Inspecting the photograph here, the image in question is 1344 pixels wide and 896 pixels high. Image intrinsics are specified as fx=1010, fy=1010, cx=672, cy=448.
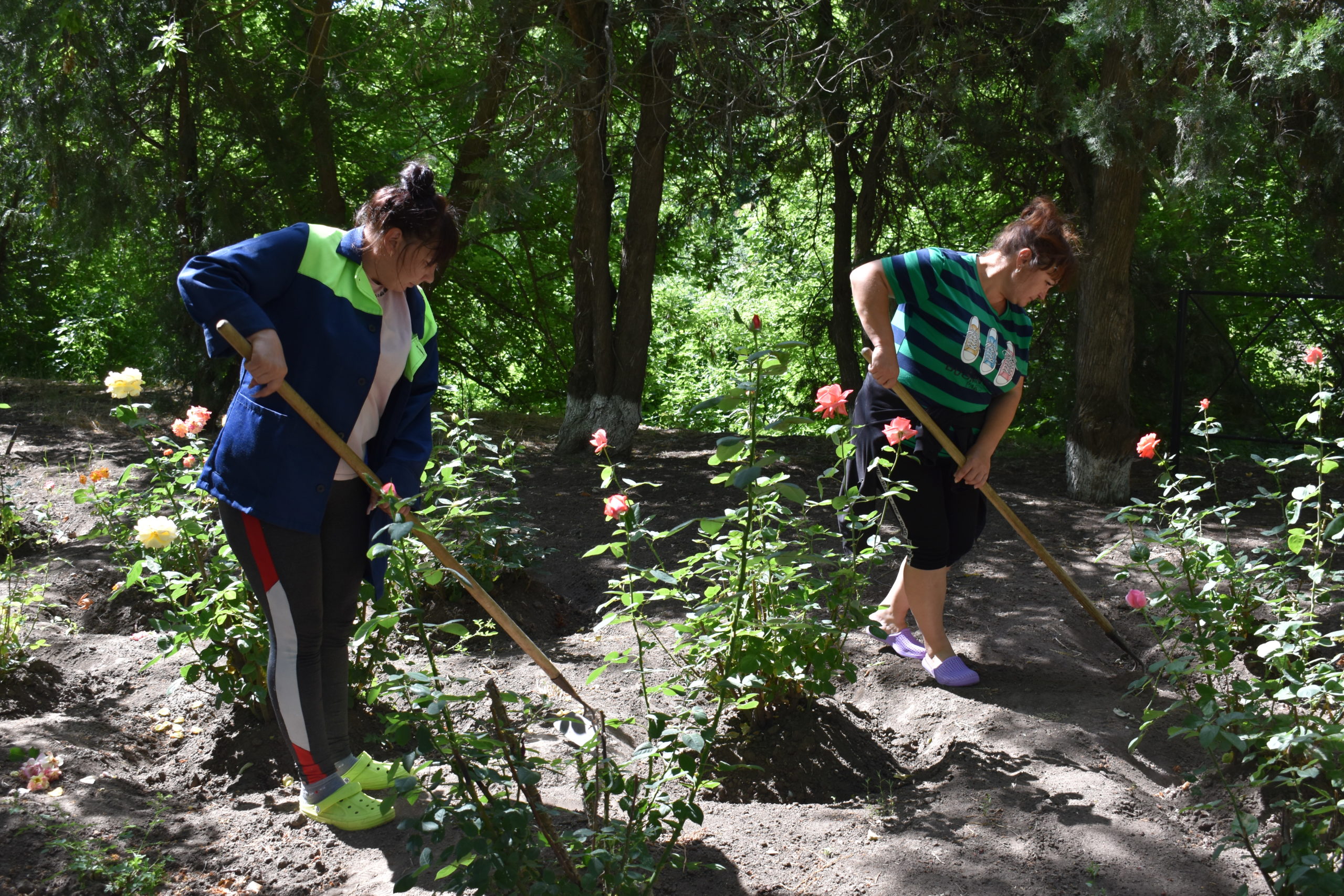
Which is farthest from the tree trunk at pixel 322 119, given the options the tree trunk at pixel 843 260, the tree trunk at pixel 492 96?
the tree trunk at pixel 843 260

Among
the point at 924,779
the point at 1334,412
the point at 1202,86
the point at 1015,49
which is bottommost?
the point at 924,779

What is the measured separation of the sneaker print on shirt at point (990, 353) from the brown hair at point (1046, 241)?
261 mm

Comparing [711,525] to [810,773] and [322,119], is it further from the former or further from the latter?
[322,119]

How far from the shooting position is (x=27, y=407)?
8820 mm

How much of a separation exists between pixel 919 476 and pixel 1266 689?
1.40 m

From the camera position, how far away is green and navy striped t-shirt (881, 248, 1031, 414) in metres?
3.41

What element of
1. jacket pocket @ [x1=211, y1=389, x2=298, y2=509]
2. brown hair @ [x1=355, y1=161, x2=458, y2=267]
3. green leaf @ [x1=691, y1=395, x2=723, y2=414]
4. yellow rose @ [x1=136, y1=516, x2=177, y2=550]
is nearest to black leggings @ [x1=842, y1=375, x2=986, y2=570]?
green leaf @ [x1=691, y1=395, x2=723, y2=414]

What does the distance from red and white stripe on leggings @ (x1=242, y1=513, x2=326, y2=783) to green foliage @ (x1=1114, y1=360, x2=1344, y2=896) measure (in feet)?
6.79

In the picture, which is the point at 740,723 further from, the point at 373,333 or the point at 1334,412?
the point at 1334,412

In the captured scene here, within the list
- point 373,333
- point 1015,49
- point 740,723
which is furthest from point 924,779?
point 1015,49

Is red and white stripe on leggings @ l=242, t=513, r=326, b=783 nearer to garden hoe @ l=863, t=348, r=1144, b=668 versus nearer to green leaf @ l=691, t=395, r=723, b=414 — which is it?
green leaf @ l=691, t=395, r=723, b=414

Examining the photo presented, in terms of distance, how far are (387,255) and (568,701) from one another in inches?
63.4

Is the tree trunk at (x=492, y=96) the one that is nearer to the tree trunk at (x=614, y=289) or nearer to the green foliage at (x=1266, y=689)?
the tree trunk at (x=614, y=289)

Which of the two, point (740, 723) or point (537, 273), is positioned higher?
point (537, 273)
